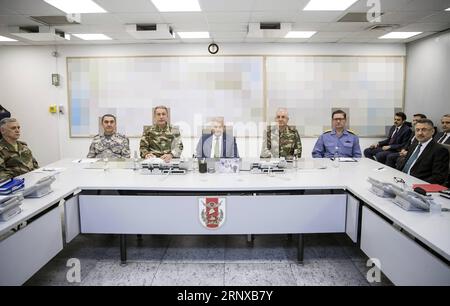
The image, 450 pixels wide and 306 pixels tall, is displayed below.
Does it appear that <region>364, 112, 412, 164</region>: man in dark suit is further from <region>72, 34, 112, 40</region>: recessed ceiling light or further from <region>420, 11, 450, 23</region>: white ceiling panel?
<region>72, 34, 112, 40</region>: recessed ceiling light

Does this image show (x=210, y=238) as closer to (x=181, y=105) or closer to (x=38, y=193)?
(x=38, y=193)

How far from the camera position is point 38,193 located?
232 centimetres

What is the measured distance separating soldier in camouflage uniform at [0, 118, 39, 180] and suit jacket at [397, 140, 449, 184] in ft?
12.8

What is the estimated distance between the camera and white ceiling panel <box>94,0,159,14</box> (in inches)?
145

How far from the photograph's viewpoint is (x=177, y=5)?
3844 millimetres

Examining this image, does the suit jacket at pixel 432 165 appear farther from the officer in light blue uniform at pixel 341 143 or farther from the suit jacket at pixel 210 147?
the suit jacket at pixel 210 147

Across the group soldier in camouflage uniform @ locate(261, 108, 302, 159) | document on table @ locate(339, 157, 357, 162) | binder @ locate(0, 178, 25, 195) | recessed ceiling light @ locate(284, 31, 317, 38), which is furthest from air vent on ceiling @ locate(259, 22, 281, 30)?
binder @ locate(0, 178, 25, 195)

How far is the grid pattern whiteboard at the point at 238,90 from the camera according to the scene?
20.2ft

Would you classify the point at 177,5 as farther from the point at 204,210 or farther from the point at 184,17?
the point at 204,210

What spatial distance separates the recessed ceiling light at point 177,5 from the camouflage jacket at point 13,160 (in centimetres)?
215

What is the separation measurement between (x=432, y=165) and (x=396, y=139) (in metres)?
2.85
